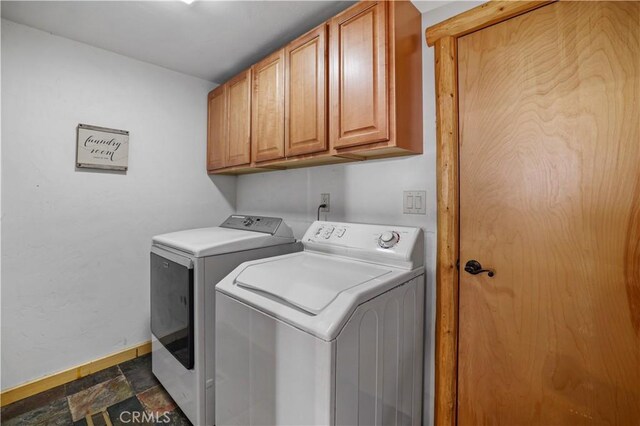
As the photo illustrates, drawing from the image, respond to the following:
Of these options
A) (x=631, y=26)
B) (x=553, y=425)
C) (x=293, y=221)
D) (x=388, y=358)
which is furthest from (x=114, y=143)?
(x=553, y=425)

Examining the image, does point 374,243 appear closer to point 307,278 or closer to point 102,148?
point 307,278

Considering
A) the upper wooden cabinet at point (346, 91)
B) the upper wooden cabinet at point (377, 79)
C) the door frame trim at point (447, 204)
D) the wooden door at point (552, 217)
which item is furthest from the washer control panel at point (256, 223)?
the wooden door at point (552, 217)

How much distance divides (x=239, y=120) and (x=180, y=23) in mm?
677

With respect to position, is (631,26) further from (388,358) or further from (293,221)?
(293,221)

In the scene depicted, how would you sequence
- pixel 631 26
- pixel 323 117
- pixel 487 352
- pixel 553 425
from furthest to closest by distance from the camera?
1. pixel 323 117
2. pixel 487 352
3. pixel 553 425
4. pixel 631 26

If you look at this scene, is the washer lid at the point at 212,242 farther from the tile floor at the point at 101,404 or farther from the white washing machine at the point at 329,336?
the tile floor at the point at 101,404

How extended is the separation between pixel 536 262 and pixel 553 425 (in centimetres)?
64

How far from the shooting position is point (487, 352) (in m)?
1.29

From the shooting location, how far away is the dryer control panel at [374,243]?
53.8 inches

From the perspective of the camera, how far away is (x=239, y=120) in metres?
2.19

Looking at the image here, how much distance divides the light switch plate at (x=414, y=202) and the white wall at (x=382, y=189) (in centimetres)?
3

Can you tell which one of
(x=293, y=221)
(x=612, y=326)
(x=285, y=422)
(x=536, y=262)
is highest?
(x=293, y=221)

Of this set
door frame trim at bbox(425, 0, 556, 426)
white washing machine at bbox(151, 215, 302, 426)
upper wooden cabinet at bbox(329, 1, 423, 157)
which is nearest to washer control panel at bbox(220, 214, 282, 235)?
white washing machine at bbox(151, 215, 302, 426)

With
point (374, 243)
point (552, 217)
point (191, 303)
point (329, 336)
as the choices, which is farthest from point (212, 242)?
point (552, 217)
